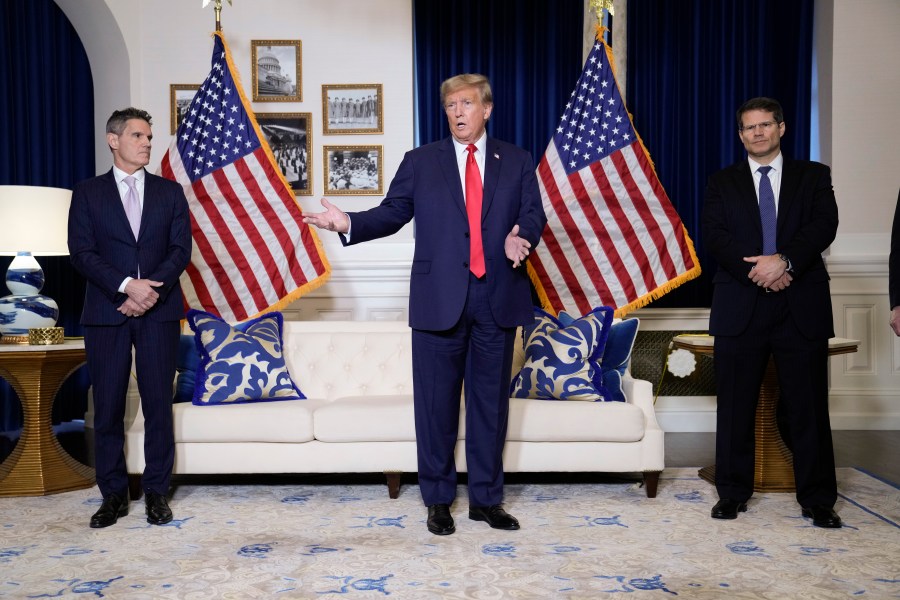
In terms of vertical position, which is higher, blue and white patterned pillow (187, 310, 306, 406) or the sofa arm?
blue and white patterned pillow (187, 310, 306, 406)

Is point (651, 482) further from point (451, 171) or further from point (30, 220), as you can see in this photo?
point (30, 220)

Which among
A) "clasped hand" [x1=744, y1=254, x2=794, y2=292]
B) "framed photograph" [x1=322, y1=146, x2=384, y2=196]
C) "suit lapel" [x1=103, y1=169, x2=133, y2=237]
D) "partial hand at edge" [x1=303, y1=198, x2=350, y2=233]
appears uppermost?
"framed photograph" [x1=322, y1=146, x2=384, y2=196]

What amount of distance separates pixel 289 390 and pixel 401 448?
0.62 meters

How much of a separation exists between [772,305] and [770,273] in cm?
15

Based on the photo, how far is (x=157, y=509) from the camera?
10.2 feet

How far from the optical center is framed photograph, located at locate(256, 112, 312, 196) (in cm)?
526

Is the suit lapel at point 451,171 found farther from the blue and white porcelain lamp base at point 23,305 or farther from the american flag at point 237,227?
the blue and white porcelain lamp base at point 23,305

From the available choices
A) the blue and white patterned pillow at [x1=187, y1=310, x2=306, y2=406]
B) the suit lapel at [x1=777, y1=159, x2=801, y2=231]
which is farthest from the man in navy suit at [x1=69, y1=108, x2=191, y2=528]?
the suit lapel at [x1=777, y1=159, x2=801, y2=231]

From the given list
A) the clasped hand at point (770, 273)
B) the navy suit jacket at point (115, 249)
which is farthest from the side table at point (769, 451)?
the navy suit jacket at point (115, 249)

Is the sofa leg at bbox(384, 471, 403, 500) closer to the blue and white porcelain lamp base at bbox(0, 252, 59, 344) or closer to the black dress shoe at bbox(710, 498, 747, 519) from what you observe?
the black dress shoe at bbox(710, 498, 747, 519)

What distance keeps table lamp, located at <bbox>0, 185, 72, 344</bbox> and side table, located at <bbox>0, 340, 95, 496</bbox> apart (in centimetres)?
26

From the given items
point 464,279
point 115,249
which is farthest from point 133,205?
point 464,279

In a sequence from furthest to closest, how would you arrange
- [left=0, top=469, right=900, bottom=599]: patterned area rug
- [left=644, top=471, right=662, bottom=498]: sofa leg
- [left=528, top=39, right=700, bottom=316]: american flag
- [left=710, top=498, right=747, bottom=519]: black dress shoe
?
1. [left=528, top=39, right=700, bottom=316]: american flag
2. [left=644, top=471, right=662, bottom=498]: sofa leg
3. [left=710, top=498, right=747, bottom=519]: black dress shoe
4. [left=0, top=469, right=900, bottom=599]: patterned area rug

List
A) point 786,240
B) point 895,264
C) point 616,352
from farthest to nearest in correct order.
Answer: point 616,352, point 786,240, point 895,264
